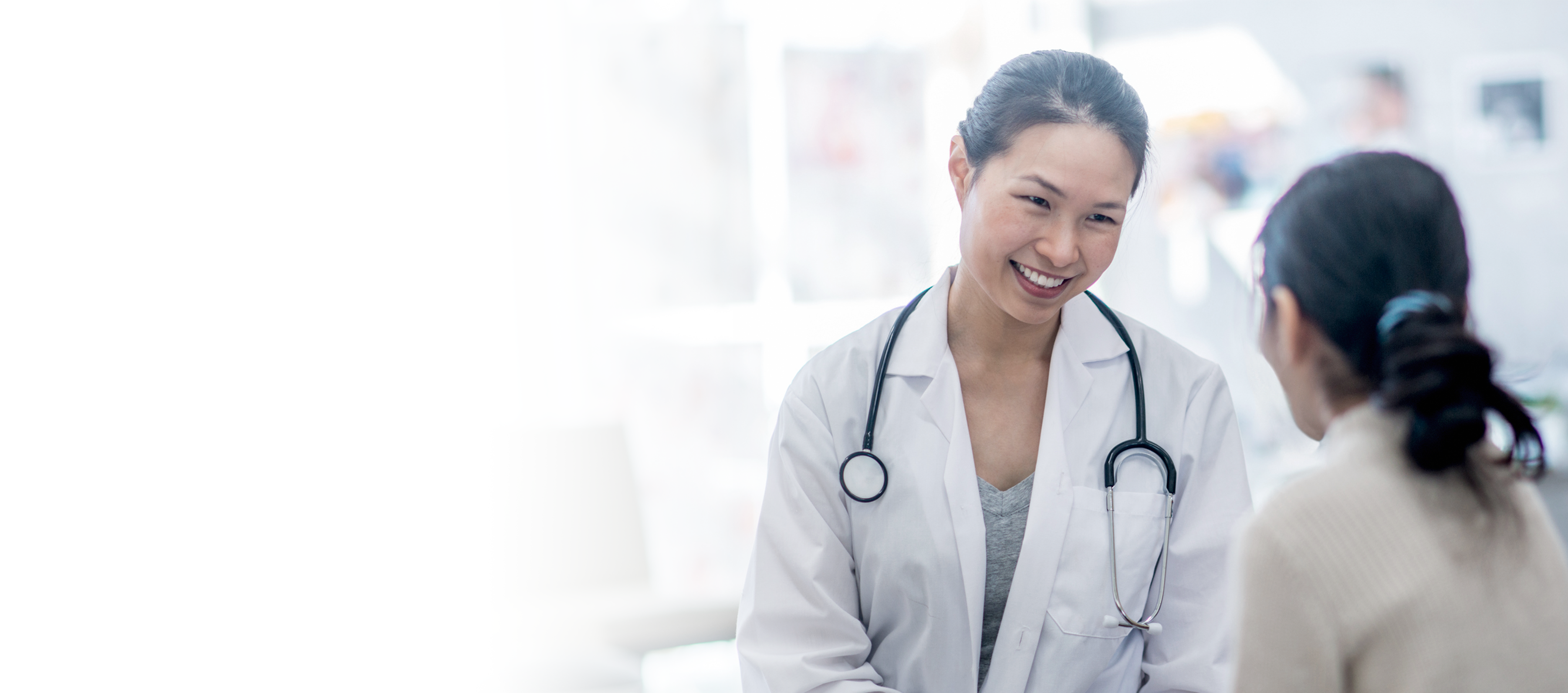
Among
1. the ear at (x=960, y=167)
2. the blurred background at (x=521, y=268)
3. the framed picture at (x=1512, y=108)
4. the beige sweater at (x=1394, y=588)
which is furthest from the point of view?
the framed picture at (x=1512, y=108)

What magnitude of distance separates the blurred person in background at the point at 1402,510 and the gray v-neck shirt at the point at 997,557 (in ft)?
1.49

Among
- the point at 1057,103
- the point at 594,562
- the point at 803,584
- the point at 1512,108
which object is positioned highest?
the point at 1512,108

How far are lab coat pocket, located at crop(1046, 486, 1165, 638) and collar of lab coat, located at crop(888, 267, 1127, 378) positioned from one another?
179mm

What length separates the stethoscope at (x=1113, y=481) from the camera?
3.87 ft

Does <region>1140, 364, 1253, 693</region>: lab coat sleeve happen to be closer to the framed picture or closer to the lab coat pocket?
the lab coat pocket

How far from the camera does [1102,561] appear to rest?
1195 mm

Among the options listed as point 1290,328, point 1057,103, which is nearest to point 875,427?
point 1057,103

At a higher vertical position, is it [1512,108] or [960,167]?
[1512,108]

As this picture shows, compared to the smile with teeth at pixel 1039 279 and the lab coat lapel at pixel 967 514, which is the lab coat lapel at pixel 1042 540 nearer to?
the lab coat lapel at pixel 967 514

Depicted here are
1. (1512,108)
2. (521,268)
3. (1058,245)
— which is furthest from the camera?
(1512,108)

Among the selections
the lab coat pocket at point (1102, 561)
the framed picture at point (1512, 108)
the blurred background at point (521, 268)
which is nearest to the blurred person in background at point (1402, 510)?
the blurred background at point (521, 268)

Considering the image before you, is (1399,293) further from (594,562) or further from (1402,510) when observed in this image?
(594,562)

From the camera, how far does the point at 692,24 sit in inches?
114

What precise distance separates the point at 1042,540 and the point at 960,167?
1.41 feet
